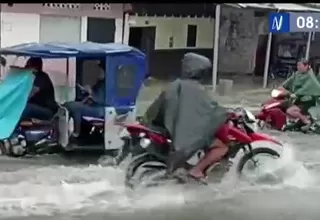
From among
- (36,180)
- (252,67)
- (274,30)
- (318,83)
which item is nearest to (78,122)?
(36,180)

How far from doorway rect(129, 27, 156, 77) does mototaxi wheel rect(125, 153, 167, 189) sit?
12.5 meters

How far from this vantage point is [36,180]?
28.4ft

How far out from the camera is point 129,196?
796cm

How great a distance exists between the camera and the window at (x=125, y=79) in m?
9.91

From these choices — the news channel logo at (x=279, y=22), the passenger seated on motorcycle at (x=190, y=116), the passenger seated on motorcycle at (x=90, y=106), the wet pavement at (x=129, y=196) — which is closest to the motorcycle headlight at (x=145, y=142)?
the passenger seated on motorcycle at (x=190, y=116)

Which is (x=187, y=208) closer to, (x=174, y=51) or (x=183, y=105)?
(x=183, y=105)

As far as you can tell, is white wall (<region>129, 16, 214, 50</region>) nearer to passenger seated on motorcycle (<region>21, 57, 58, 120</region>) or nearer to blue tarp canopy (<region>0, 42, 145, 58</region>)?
blue tarp canopy (<region>0, 42, 145, 58</region>)

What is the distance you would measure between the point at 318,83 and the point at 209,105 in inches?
232

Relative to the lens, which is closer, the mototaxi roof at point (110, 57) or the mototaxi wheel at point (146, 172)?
the mototaxi wheel at point (146, 172)

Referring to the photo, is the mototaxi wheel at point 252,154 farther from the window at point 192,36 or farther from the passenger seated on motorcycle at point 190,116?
the window at point 192,36

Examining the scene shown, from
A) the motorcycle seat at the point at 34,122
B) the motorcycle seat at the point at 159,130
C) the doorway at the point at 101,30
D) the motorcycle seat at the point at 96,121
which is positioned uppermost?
the doorway at the point at 101,30

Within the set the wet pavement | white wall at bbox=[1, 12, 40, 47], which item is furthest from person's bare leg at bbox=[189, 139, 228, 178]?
white wall at bbox=[1, 12, 40, 47]

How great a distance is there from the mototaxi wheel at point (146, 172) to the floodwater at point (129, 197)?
0.46ft

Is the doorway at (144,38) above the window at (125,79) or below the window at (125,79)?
below
